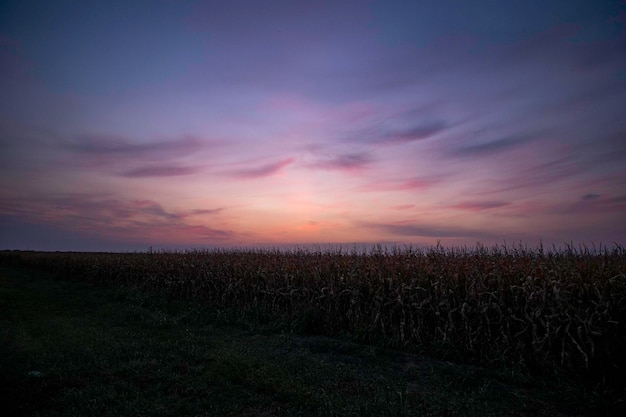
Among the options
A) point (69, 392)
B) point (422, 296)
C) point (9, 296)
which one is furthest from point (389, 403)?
point (9, 296)

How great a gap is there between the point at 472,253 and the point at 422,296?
13.0 ft

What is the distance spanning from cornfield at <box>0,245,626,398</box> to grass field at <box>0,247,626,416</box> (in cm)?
4

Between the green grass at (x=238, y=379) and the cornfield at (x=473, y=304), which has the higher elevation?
the cornfield at (x=473, y=304)

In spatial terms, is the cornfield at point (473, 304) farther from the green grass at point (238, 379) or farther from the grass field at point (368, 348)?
the green grass at point (238, 379)

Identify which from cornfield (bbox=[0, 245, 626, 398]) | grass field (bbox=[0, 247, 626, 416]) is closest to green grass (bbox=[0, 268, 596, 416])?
grass field (bbox=[0, 247, 626, 416])

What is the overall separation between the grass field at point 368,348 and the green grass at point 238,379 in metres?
0.04

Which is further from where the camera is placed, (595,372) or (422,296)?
(422,296)

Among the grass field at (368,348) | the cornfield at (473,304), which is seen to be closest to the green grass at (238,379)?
the grass field at (368,348)

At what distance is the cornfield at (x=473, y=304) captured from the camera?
7828 mm

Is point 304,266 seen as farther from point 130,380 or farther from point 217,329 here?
point 130,380

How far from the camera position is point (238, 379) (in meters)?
7.79

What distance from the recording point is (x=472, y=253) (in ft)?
43.3

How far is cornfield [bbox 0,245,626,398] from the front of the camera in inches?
308

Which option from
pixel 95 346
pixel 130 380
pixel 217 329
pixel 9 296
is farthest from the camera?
pixel 9 296
